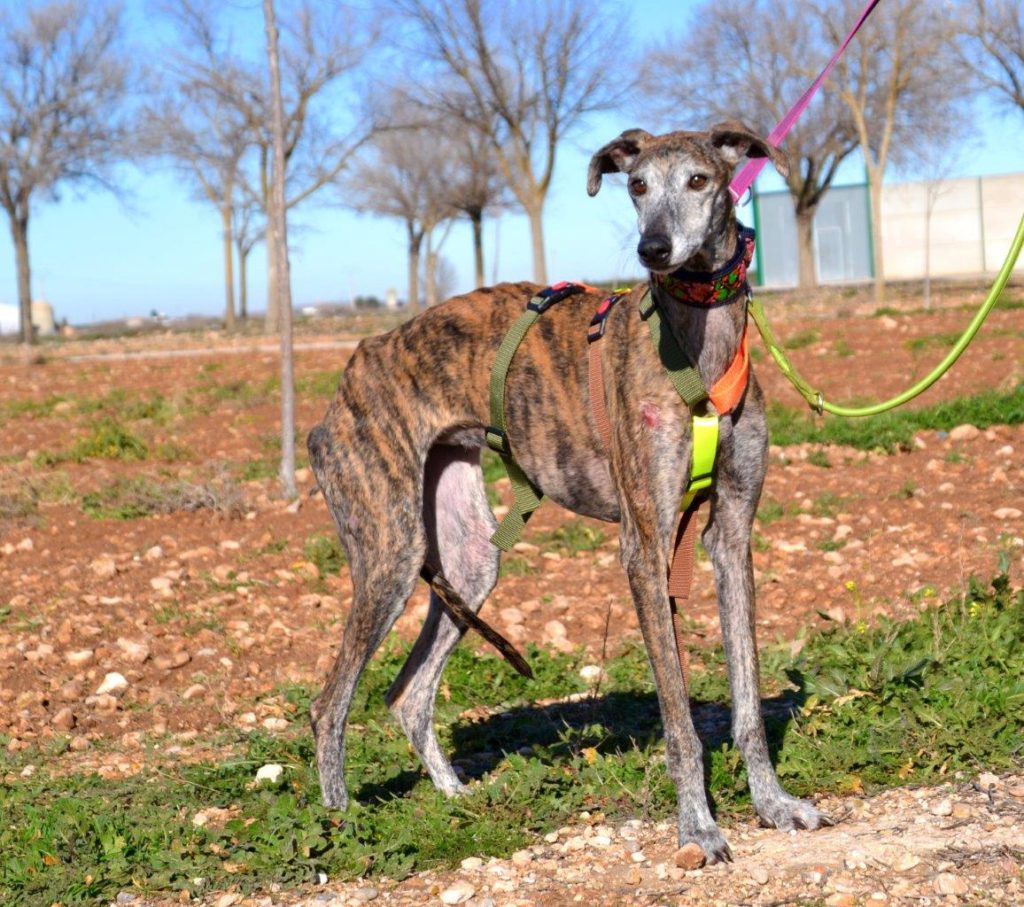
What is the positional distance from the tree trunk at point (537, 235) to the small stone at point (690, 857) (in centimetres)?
2488

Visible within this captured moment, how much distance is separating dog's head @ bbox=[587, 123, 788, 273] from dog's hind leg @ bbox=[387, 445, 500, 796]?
1331 millimetres

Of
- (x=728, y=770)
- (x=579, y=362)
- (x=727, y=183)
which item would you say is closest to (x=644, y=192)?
(x=727, y=183)

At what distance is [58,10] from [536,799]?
1533 inches

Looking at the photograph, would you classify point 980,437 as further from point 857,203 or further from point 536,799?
point 857,203

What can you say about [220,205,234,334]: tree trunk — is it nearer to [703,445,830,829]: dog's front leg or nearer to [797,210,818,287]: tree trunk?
[797,210,818,287]: tree trunk

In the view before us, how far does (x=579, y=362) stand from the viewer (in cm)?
414

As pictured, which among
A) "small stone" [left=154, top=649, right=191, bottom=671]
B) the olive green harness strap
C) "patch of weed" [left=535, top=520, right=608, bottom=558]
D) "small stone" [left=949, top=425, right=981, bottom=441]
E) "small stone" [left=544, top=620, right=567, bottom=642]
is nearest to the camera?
the olive green harness strap

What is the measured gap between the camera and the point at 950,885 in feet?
10.9

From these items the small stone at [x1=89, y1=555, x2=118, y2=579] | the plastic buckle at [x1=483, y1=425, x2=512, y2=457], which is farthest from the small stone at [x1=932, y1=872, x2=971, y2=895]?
the small stone at [x1=89, y1=555, x2=118, y2=579]

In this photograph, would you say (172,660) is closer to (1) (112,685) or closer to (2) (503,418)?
(1) (112,685)

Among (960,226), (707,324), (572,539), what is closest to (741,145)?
(707,324)

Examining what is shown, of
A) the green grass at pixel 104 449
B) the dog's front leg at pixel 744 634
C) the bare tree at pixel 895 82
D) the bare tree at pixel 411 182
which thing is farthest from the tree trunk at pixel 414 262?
the dog's front leg at pixel 744 634

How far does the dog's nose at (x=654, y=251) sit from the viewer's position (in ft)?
11.2

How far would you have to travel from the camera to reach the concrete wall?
4066cm
